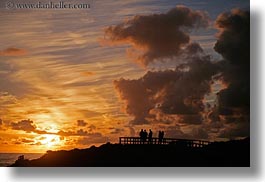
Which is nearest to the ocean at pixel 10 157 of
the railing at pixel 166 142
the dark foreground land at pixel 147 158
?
the dark foreground land at pixel 147 158

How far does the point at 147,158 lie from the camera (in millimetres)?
9781

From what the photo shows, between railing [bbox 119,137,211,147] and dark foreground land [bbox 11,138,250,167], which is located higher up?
railing [bbox 119,137,211,147]

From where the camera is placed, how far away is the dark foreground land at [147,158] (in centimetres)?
966

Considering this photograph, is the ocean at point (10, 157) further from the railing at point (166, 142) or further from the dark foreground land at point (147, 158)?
the railing at point (166, 142)

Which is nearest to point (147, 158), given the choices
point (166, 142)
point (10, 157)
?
point (166, 142)

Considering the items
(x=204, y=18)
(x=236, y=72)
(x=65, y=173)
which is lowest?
(x=65, y=173)

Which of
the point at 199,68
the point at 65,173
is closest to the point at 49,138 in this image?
the point at 65,173

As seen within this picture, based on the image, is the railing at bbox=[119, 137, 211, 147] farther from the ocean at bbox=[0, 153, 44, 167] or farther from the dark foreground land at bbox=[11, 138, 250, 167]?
the ocean at bbox=[0, 153, 44, 167]

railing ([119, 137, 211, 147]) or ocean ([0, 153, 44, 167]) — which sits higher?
railing ([119, 137, 211, 147])

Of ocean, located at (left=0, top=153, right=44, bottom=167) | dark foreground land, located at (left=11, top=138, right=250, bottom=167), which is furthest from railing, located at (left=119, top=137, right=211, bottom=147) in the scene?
ocean, located at (left=0, top=153, right=44, bottom=167)

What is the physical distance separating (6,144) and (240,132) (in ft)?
8.54

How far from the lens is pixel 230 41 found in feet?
31.9

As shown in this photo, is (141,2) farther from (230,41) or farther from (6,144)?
(6,144)

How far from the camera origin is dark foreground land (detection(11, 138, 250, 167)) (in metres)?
9.66
